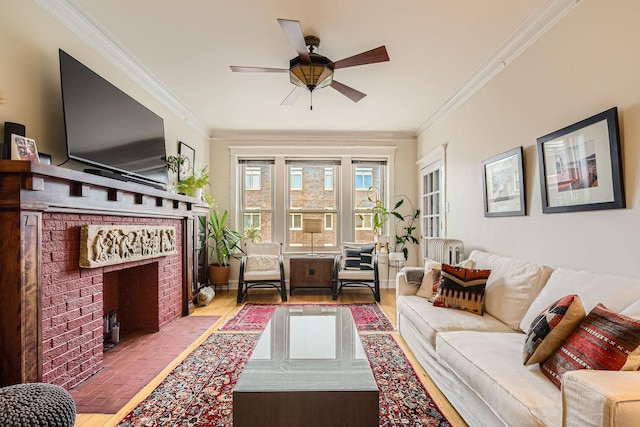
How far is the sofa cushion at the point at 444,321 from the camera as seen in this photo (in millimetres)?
2328

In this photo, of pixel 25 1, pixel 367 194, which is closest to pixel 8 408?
pixel 25 1

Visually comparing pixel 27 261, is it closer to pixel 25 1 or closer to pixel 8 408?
pixel 8 408

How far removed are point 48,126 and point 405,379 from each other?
3.11 metres

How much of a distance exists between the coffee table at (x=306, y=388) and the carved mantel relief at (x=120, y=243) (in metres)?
1.40

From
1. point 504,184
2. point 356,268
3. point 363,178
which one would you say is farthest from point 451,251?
point 363,178

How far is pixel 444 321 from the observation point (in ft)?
7.97

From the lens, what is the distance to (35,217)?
1949 millimetres

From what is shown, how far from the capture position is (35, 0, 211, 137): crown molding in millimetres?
2406

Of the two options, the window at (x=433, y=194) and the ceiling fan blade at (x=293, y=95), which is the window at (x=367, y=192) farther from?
the ceiling fan blade at (x=293, y=95)

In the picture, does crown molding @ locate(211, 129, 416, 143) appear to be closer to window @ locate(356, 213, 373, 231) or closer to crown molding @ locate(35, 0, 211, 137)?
window @ locate(356, 213, 373, 231)

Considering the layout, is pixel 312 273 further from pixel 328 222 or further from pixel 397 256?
pixel 397 256

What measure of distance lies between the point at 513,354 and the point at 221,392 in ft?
5.94

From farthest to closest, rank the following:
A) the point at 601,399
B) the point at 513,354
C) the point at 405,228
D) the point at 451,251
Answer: the point at 405,228, the point at 451,251, the point at 513,354, the point at 601,399

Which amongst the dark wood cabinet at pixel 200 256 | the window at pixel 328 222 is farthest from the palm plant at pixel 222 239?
the window at pixel 328 222
